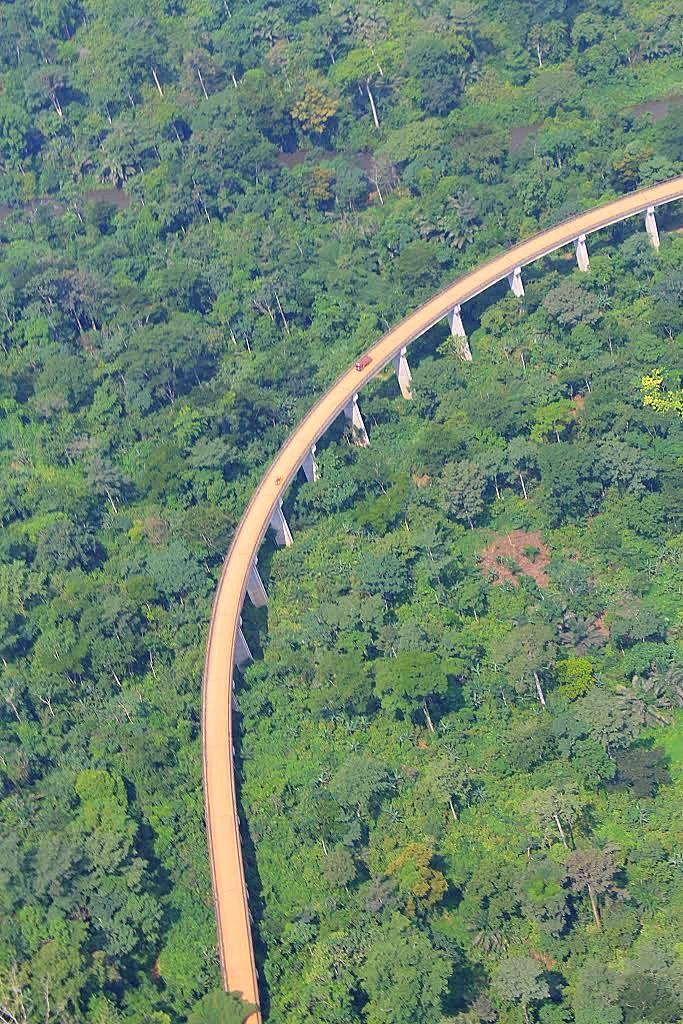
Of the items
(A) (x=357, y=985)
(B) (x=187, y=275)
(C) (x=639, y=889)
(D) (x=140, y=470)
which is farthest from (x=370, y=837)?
(B) (x=187, y=275)

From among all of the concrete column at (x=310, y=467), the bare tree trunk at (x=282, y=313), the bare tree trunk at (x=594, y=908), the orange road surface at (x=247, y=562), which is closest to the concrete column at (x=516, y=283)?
the orange road surface at (x=247, y=562)

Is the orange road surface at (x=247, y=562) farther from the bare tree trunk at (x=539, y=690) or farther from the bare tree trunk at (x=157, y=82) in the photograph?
the bare tree trunk at (x=157, y=82)

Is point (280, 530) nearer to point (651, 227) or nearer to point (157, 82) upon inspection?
point (651, 227)

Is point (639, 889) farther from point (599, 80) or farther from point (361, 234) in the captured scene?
point (599, 80)

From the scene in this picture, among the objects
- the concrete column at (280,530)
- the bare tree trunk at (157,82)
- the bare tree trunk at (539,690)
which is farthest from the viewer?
the bare tree trunk at (157,82)

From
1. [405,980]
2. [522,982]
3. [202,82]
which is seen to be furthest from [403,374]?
[405,980]

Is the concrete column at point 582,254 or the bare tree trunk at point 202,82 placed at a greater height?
the bare tree trunk at point 202,82
